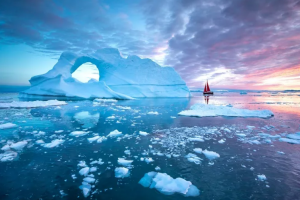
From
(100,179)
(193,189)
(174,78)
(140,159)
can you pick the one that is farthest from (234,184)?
(174,78)

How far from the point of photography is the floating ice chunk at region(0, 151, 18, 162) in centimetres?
308

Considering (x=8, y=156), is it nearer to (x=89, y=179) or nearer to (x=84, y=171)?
(x=84, y=171)

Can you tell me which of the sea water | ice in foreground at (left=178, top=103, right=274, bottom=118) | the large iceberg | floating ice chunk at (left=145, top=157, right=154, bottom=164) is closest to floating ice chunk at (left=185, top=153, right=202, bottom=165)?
the sea water

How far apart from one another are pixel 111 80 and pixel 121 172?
94.4ft

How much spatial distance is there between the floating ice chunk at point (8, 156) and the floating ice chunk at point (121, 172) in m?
2.31

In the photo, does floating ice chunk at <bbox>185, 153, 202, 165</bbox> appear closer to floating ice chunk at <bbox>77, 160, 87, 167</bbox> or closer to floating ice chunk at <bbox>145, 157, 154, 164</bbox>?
floating ice chunk at <bbox>145, 157, 154, 164</bbox>

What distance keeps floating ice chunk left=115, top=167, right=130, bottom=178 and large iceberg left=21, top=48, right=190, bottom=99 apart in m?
20.6

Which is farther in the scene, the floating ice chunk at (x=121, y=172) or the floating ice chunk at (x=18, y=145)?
the floating ice chunk at (x=18, y=145)

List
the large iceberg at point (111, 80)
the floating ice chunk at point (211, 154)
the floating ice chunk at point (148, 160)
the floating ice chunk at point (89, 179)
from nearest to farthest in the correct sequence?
the floating ice chunk at point (89, 179), the floating ice chunk at point (148, 160), the floating ice chunk at point (211, 154), the large iceberg at point (111, 80)

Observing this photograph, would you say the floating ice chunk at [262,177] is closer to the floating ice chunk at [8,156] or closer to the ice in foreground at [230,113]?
the floating ice chunk at [8,156]

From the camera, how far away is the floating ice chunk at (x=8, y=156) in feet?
10.1

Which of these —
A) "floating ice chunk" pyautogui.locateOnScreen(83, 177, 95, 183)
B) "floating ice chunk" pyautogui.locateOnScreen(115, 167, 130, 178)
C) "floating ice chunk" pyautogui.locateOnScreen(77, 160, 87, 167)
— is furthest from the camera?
"floating ice chunk" pyautogui.locateOnScreen(77, 160, 87, 167)

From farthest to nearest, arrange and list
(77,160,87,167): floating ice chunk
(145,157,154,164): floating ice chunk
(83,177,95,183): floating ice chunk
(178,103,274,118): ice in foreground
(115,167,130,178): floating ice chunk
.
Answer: (178,103,274,118): ice in foreground < (145,157,154,164): floating ice chunk < (77,160,87,167): floating ice chunk < (115,167,130,178): floating ice chunk < (83,177,95,183): floating ice chunk

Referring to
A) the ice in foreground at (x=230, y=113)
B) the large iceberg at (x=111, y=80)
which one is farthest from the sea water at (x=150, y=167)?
the large iceberg at (x=111, y=80)
